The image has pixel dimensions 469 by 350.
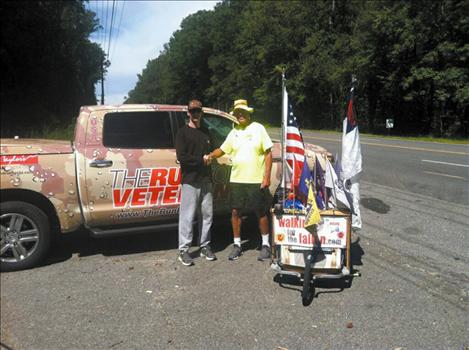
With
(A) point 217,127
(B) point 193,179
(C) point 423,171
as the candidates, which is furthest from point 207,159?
(C) point 423,171

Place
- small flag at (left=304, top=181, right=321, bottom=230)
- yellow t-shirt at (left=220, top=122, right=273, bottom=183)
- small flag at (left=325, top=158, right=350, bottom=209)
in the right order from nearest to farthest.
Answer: small flag at (left=304, top=181, right=321, bottom=230) < small flag at (left=325, top=158, right=350, bottom=209) < yellow t-shirt at (left=220, top=122, right=273, bottom=183)

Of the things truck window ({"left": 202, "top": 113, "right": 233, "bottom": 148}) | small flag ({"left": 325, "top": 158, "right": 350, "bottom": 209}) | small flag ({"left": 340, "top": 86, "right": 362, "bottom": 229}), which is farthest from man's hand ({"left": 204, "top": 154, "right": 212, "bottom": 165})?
small flag ({"left": 340, "top": 86, "right": 362, "bottom": 229})

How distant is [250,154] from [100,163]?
1.77m

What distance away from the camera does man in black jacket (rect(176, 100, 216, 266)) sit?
4.79 m

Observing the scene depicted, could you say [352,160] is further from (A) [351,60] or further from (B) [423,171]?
(A) [351,60]

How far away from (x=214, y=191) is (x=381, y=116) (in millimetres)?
33671

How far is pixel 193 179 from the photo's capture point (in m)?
4.83

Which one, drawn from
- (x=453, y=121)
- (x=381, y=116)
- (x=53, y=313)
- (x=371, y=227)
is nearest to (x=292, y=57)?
(x=381, y=116)

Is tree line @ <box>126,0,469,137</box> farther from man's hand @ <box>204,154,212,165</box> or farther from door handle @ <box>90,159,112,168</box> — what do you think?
door handle @ <box>90,159,112,168</box>

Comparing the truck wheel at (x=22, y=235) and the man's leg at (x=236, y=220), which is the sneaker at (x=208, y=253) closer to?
the man's leg at (x=236, y=220)

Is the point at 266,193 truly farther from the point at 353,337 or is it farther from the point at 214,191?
the point at 353,337

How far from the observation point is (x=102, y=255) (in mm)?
5281

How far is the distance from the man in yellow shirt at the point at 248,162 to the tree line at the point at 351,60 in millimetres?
23287

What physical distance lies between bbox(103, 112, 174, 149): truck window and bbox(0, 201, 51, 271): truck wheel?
3.78 ft
